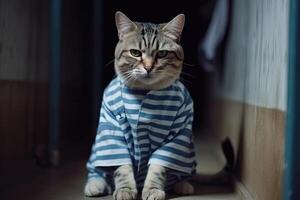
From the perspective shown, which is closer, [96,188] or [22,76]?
[96,188]

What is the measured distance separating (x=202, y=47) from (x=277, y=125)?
109 centimetres

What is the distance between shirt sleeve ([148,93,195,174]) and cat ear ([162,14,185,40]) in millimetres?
195

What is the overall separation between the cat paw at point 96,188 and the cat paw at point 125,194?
98mm

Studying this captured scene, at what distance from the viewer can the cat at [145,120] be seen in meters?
1.21

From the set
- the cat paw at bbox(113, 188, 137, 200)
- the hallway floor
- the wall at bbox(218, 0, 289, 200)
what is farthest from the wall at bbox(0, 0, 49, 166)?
the wall at bbox(218, 0, 289, 200)

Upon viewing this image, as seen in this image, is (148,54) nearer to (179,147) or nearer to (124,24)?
(124,24)

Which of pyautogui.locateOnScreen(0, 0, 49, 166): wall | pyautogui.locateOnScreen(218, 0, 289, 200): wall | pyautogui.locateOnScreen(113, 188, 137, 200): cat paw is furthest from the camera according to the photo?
pyautogui.locateOnScreen(0, 0, 49, 166): wall

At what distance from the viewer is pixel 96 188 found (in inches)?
48.8

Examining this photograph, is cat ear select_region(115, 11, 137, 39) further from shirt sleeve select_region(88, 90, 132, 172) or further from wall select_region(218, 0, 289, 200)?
wall select_region(218, 0, 289, 200)

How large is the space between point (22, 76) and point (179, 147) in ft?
2.42

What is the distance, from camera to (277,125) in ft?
3.09

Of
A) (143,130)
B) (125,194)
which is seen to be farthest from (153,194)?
(143,130)

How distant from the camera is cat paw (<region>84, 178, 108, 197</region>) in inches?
48.6

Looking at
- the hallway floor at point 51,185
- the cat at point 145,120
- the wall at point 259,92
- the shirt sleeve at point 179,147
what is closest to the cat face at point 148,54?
the cat at point 145,120
